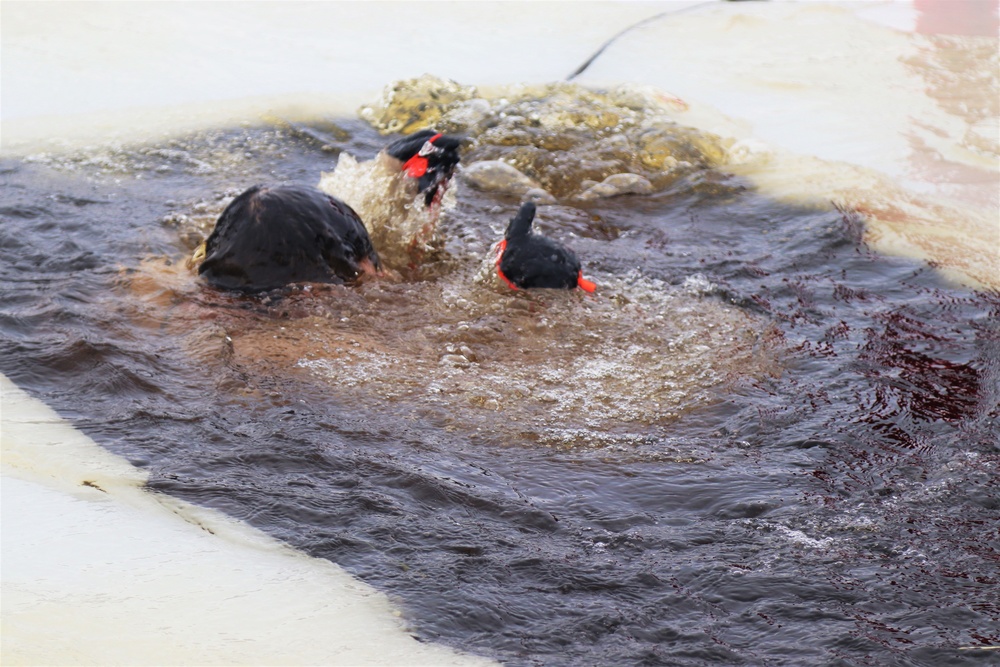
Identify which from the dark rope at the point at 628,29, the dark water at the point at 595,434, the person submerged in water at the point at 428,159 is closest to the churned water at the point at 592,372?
the dark water at the point at 595,434

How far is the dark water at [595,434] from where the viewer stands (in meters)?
2.30

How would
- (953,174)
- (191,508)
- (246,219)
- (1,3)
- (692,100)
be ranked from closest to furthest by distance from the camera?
(191,508)
(246,219)
(953,174)
(692,100)
(1,3)

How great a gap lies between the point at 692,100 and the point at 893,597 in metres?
5.14

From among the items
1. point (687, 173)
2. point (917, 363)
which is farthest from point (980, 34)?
point (917, 363)

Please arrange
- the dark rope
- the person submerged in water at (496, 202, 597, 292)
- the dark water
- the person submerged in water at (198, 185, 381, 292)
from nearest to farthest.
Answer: the dark water
the person submerged in water at (198, 185, 381, 292)
the person submerged in water at (496, 202, 597, 292)
the dark rope

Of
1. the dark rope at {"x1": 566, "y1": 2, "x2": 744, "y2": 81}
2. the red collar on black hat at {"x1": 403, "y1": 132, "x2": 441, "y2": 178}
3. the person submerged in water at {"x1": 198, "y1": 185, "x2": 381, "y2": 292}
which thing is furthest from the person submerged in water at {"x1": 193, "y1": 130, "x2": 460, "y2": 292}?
the dark rope at {"x1": 566, "y1": 2, "x2": 744, "y2": 81}

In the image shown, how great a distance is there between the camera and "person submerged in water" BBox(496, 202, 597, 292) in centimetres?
407

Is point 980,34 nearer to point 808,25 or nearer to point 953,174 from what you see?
point 808,25

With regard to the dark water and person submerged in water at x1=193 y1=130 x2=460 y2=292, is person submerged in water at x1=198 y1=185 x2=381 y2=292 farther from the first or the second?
the dark water

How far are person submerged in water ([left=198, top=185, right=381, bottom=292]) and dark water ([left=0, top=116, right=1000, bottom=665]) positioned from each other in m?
0.10

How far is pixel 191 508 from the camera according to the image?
2646mm

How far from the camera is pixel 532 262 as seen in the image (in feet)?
13.3

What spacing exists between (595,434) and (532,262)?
3.67 feet

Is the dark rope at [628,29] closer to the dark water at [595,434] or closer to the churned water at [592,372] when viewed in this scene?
the churned water at [592,372]
